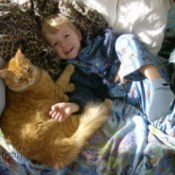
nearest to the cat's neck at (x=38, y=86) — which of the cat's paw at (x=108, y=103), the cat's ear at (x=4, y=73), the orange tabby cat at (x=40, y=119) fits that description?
the orange tabby cat at (x=40, y=119)

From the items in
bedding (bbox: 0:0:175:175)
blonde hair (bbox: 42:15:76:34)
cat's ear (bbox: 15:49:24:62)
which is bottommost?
bedding (bbox: 0:0:175:175)

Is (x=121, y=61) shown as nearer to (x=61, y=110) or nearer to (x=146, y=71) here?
(x=146, y=71)

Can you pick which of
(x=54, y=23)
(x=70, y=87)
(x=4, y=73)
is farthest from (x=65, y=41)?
(x=4, y=73)

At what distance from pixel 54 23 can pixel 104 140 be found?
53cm

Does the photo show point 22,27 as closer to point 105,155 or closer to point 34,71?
point 34,71

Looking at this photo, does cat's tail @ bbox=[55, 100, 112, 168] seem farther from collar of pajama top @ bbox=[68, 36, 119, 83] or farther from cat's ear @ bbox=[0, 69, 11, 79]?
cat's ear @ bbox=[0, 69, 11, 79]

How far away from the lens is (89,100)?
1.24 metres

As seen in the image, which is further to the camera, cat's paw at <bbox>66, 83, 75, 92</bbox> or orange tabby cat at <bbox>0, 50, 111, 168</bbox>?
cat's paw at <bbox>66, 83, 75, 92</bbox>

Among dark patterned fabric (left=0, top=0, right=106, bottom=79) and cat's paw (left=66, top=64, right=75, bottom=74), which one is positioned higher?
dark patterned fabric (left=0, top=0, right=106, bottom=79)

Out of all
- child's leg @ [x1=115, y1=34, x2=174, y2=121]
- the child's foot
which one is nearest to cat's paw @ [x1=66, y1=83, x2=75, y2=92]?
child's leg @ [x1=115, y1=34, x2=174, y2=121]

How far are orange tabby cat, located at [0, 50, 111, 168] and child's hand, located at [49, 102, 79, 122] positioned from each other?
2cm

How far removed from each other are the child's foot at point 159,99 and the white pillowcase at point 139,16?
227 millimetres

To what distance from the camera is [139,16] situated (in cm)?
128

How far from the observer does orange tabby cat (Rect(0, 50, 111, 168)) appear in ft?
3.51
